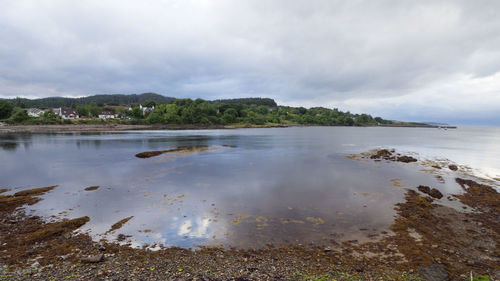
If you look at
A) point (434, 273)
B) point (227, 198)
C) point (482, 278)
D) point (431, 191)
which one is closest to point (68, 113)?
point (227, 198)

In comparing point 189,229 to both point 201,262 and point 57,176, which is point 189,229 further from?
point 57,176

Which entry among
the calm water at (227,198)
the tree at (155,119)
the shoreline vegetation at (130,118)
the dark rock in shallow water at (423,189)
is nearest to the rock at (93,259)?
the calm water at (227,198)

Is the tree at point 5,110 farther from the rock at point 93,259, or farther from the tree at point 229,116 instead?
the rock at point 93,259

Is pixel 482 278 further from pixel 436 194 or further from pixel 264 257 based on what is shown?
pixel 436 194

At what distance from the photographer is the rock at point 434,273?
629 centimetres

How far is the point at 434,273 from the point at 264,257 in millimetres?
4872

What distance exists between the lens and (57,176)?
1959 cm

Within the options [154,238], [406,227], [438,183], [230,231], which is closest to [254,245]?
[230,231]

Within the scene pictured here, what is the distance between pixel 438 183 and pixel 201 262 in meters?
19.6

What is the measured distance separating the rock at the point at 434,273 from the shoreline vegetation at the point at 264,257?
0.03 meters

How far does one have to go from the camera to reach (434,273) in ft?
21.3

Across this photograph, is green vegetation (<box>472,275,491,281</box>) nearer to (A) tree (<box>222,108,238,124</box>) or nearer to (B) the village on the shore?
(A) tree (<box>222,108,238,124</box>)

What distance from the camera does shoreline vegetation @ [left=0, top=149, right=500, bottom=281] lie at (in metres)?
6.31

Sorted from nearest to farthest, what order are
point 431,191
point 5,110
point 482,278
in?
point 482,278
point 431,191
point 5,110
